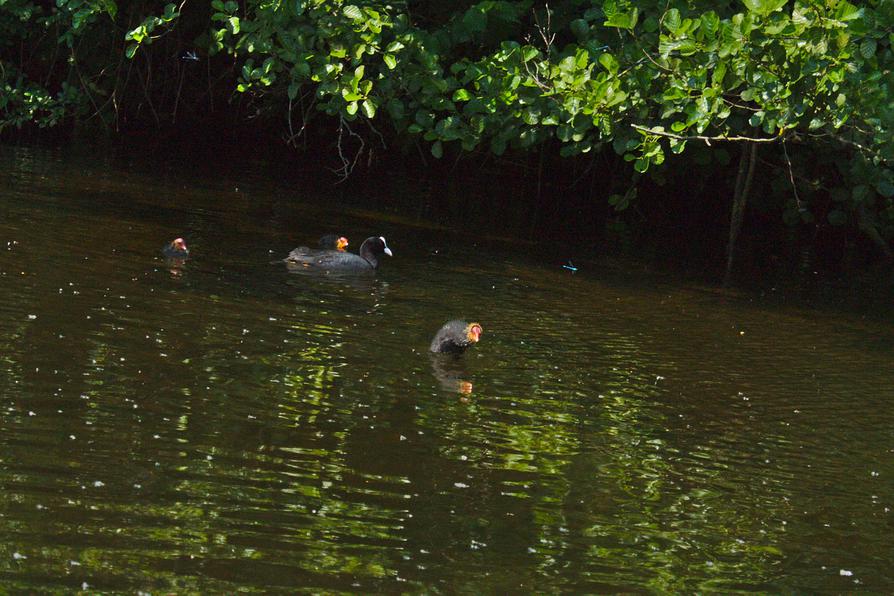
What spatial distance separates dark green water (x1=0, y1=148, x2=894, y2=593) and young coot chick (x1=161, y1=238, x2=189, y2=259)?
1.01 ft

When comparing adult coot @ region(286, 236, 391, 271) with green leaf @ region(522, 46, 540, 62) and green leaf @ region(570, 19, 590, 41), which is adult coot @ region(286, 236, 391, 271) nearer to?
green leaf @ region(522, 46, 540, 62)

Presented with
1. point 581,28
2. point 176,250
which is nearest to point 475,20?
point 581,28

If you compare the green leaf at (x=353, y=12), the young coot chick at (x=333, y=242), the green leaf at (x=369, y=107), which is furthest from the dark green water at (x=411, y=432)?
the green leaf at (x=353, y=12)

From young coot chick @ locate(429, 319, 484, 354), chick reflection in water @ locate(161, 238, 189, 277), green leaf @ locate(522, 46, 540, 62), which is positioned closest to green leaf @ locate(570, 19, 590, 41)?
green leaf @ locate(522, 46, 540, 62)

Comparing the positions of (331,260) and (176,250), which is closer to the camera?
(176,250)

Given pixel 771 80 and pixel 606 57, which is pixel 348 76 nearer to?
pixel 606 57

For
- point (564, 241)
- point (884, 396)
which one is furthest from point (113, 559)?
point (564, 241)

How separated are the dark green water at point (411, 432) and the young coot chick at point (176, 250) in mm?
307

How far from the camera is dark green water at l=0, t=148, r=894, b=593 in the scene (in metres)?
6.93

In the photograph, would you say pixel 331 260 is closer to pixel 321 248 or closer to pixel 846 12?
pixel 321 248

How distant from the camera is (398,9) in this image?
17.1 meters

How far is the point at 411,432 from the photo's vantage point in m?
9.25

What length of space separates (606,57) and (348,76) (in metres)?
3.05

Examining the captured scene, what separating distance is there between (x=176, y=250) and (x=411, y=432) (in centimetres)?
645
